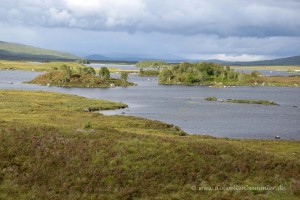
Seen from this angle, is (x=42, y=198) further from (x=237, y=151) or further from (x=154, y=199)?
(x=237, y=151)

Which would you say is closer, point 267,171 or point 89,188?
point 89,188

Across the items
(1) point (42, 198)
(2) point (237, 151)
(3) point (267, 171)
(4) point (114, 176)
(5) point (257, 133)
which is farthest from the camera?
(5) point (257, 133)

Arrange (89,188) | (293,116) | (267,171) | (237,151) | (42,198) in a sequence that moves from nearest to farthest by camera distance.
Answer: (42,198) → (89,188) → (267,171) → (237,151) → (293,116)

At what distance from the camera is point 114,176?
31.7m

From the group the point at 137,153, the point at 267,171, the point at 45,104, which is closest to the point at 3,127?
the point at 137,153

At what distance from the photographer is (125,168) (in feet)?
108

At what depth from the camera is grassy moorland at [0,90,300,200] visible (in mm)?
29672

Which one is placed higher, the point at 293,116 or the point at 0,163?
the point at 0,163

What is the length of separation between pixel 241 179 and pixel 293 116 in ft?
→ 331

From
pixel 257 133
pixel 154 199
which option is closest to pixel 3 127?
pixel 154 199

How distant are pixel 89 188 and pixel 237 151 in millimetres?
16008

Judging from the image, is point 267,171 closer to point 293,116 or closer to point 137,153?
point 137,153

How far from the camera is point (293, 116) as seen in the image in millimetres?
126688

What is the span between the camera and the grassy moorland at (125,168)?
2967 centimetres
